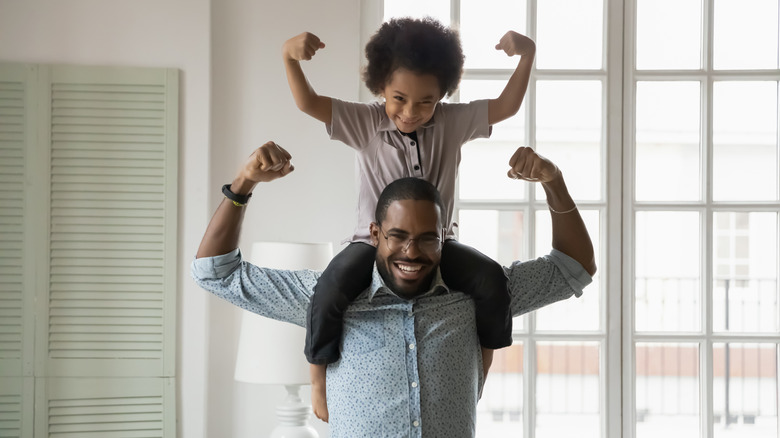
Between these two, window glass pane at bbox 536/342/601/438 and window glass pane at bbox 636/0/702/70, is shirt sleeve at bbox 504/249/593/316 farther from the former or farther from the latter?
window glass pane at bbox 536/342/601/438

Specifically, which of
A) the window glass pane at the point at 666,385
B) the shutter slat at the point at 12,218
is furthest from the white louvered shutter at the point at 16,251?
the window glass pane at the point at 666,385

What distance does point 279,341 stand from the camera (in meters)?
2.72

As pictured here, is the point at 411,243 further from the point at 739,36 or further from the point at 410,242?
the point at 739,36

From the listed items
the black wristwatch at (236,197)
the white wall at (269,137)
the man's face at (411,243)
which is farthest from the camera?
the white wall at (269,137)

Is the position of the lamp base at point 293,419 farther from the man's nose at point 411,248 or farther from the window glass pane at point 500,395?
the man's nose at point 411,248

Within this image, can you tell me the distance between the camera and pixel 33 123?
3.02m

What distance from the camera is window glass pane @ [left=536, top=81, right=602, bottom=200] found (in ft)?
10.6

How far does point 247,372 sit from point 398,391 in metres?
1.05

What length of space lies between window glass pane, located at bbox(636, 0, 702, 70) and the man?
1.57 meters

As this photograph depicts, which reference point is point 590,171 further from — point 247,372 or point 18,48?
point 18,48

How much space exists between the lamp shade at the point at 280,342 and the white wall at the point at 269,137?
394 mm

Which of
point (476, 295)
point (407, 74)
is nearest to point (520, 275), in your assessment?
point (476, 295)

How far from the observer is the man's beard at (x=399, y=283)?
6.00ft

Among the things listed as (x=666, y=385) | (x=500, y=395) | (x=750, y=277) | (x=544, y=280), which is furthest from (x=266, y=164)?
(x=666, y=385)
